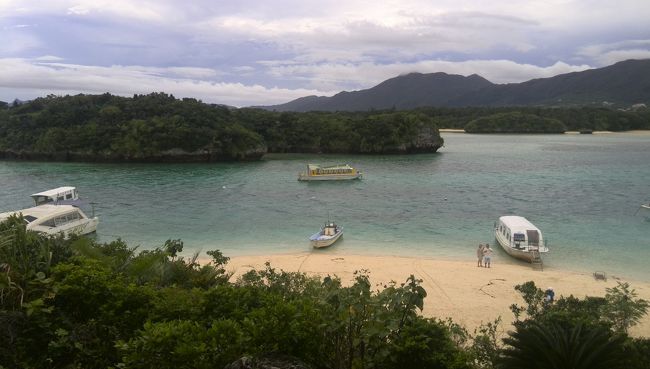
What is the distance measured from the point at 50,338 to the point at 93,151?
63.7 meters

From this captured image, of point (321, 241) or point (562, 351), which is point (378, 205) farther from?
point (562, 351)

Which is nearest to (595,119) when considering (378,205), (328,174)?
(328,174)

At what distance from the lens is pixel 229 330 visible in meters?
5.20

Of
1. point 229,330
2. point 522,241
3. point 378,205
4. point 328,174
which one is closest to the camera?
point 229,330

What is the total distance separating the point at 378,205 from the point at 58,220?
2009 centimetres

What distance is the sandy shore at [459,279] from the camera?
45.2 ft

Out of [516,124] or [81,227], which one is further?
[516,124]

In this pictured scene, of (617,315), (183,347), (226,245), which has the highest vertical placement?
(183,347)

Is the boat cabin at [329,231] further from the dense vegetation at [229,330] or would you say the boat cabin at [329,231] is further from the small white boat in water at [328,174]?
the small white boat in water at [328,174]

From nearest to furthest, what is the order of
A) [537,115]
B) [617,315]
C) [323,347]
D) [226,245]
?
1. [323,347]
2. [617,315]
3. [226,245]
4. [537,115]

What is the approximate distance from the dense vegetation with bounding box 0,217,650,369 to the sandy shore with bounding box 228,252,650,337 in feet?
21.6

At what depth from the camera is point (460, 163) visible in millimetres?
61188

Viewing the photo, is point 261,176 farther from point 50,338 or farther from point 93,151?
point 50,338

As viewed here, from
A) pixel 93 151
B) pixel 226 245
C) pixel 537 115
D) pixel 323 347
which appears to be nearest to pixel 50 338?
pixel 323 347
